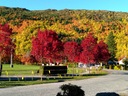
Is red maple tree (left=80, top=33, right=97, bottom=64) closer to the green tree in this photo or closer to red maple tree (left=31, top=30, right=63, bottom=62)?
red maple tree (left=31, top=30, right=63, bottom=62)

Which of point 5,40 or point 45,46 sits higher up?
point 5,40

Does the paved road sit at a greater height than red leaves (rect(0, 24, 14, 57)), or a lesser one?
lesser

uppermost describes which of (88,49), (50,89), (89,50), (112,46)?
(112,46)

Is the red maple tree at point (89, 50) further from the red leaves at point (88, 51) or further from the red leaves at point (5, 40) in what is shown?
the red leaves at point (5, 40)

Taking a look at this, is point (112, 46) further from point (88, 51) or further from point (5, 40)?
point (5, 40)

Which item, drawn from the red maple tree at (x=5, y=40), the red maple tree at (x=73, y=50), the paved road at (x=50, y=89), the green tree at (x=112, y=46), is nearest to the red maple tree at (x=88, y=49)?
the red maple tree at (x=73, y=50)

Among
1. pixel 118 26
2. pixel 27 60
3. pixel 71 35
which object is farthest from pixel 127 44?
pixel 118 26

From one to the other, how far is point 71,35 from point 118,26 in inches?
1319

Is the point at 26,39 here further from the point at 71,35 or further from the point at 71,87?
the point at 71,87

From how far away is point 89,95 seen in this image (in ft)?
90.2

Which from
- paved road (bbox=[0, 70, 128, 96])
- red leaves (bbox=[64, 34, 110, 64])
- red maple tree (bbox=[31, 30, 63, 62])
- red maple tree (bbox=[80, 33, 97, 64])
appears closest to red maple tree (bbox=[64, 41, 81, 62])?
red leaves (bbox=[64, 34, 110, 64])

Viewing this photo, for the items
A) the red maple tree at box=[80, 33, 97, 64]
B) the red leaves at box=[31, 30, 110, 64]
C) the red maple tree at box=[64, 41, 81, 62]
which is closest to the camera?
the red leaves at box=[31, 30, 110, 64]

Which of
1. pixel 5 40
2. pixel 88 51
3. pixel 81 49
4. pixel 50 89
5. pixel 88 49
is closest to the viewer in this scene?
pixel 50 89

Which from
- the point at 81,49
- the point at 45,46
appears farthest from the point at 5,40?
the point at 81,49
